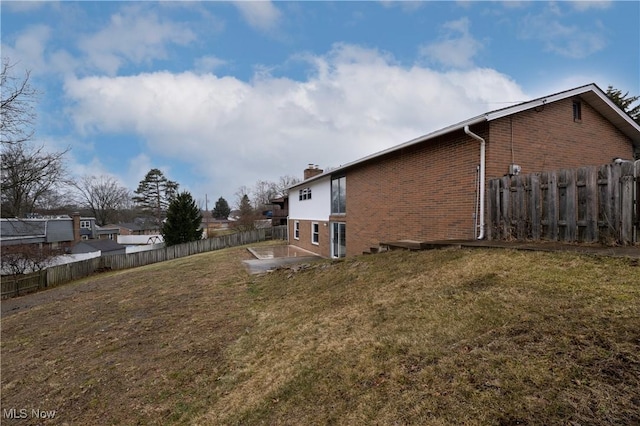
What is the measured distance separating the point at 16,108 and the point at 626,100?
34297 mm

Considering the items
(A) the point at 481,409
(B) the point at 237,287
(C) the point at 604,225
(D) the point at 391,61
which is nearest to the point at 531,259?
(C) the point at 604,225

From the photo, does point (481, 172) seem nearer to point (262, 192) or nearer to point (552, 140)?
point (552, 140)

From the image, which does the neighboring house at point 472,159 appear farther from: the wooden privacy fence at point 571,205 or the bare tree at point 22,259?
the bare tree at point 22,259

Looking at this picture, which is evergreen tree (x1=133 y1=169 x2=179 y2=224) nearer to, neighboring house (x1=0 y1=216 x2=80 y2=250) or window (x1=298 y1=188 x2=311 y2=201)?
neighboring house (x1=0 y1=216 x2=80 y2=250)

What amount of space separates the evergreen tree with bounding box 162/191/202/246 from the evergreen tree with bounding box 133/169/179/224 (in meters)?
31.1

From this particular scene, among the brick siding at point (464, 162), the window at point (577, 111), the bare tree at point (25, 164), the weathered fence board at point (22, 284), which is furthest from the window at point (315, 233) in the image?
the weathered fence board at point (22, 284)

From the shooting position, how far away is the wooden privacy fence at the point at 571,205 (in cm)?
515

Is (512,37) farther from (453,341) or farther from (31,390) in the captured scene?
(31,390)

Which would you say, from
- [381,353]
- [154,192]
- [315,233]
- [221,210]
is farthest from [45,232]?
[221,210]

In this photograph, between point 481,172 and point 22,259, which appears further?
point 22,259

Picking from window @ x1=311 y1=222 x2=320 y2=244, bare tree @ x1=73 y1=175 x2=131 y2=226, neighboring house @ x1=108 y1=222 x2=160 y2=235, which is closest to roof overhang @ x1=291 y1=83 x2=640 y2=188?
window @ x1=311 y1=222 x2=320 y2=244

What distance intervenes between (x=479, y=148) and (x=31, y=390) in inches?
412

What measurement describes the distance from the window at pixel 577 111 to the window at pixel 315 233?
40.7ft

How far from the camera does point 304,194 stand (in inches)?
822
